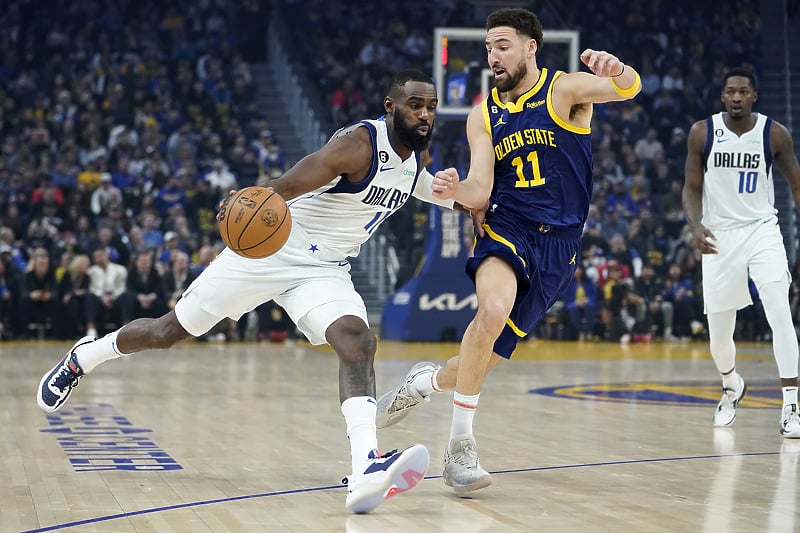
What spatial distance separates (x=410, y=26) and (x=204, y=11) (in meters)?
4.23

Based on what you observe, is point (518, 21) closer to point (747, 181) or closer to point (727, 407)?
point (747, 181)

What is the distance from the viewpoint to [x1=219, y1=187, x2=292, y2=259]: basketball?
16.9 ft

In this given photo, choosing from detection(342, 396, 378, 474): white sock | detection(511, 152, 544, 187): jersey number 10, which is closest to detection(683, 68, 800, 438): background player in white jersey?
detection(511, 152, 544, 187): jersey number 10

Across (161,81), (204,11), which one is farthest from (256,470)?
(204,11)

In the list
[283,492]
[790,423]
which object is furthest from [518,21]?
[790,423]

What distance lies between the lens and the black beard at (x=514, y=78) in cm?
578

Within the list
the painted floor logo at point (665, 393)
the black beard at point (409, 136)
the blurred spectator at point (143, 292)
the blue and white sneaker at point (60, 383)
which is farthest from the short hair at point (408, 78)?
the blurred spectator at point (143, 292)

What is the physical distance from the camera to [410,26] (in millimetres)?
25000

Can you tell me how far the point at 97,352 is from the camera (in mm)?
6312

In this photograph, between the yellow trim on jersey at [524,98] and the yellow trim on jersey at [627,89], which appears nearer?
the yellow trim on jersey at [627,89]

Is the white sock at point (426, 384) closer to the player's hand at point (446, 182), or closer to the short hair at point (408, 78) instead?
the player's hand at point (446, 182)

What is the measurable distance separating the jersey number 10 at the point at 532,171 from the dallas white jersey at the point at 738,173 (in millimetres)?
2583

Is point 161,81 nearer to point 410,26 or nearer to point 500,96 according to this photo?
point 410,26

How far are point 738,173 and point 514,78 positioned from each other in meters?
2.70
